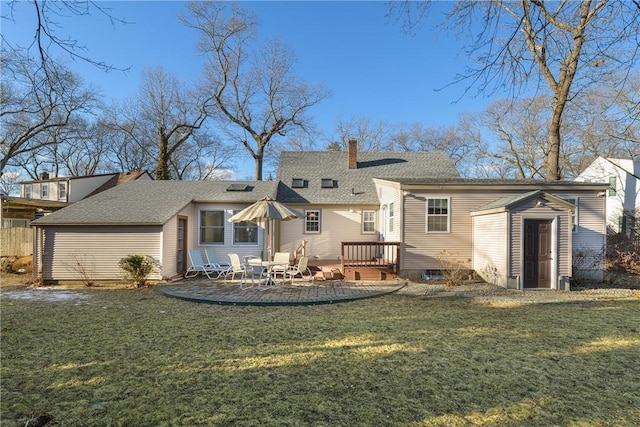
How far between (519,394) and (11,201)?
25225 millimetres

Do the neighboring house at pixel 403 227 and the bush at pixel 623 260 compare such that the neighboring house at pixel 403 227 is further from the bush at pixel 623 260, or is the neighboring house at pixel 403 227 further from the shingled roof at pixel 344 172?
the shingled roof at pixel 344 172

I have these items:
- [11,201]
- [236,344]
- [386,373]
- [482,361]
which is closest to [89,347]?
[236,344]

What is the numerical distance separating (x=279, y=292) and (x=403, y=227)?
524cm

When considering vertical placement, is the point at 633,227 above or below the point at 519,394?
above

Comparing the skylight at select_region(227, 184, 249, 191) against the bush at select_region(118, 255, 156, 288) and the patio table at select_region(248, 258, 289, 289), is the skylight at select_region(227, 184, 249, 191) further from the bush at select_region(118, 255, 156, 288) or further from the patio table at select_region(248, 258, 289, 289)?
the patio table at select_region(248, 258, 289, 289)

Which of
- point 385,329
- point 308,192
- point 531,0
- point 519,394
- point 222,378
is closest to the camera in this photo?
point 519,394

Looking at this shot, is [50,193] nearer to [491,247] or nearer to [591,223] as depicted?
[491,247]

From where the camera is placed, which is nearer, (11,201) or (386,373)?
(386,373)

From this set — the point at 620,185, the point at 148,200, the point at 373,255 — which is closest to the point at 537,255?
the point at 373,255

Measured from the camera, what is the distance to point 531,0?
4531 mm

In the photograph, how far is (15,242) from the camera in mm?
15547

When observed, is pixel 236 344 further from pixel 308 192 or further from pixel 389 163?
pixel 389 163

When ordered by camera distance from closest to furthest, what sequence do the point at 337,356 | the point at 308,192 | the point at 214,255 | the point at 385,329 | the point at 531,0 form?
1. the point at 531,0
2. the point at 337,356
3. the point at 385,329
4. the point at 214,255
5. the point at 308,192

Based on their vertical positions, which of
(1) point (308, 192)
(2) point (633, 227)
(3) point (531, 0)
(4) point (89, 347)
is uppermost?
(3) point (531, 0)
